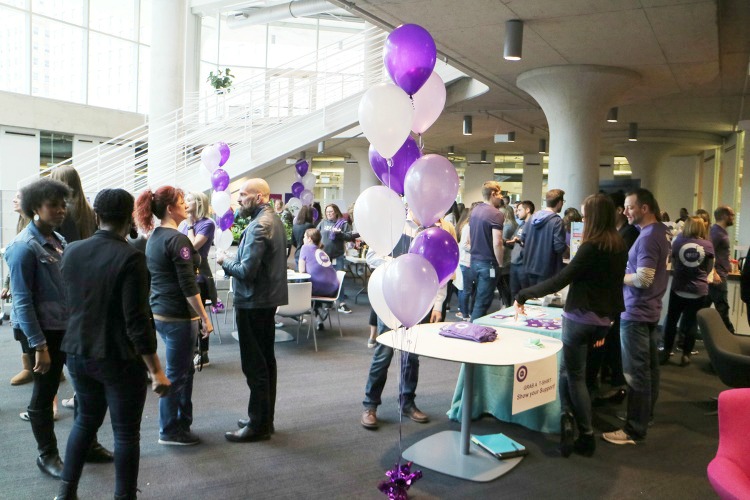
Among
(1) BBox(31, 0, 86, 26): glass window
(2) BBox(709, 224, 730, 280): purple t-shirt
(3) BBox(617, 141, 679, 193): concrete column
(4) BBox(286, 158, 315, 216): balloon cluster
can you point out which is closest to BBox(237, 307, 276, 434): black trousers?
(2) BBox(709, 224, 730, 280): purple t-shirt

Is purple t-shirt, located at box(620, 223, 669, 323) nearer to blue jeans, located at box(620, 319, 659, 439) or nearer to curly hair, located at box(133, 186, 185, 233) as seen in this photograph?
blue jeans, located at box(620, 319, 659, 439)

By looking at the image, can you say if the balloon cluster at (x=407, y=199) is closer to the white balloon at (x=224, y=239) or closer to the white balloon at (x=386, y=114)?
the white balloon at (x=386, y=114)

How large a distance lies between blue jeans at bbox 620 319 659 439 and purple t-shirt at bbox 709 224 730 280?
296 cm

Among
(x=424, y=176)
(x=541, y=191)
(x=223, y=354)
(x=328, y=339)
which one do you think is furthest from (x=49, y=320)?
(x=541, y=191)

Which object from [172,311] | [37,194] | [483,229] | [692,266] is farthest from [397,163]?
[692,266]

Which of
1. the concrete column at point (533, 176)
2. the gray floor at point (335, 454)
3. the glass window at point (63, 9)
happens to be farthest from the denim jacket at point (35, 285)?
the concrete column at point (533, 176)

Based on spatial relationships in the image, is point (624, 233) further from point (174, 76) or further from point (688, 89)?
point (174, 76)

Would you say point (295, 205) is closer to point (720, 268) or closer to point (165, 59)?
point (165, 59)

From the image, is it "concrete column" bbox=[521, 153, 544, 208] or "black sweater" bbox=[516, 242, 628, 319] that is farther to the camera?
"concrete column" bbox=[521, 153, 544, 208]

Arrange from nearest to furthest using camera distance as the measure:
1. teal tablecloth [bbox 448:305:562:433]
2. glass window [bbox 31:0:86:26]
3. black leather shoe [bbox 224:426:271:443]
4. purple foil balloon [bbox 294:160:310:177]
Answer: black leather shoe [bbox 224:426:271:443], teal tablecloth [bbox 448:305:562:433], purple foil balloon [bbox 294:160:310:177], glass window [bbox 31:0:86:26]

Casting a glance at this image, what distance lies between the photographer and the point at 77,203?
11.4ft

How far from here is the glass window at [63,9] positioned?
1281cm

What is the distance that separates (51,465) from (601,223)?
3.28 metres

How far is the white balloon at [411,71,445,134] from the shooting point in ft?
10.9
